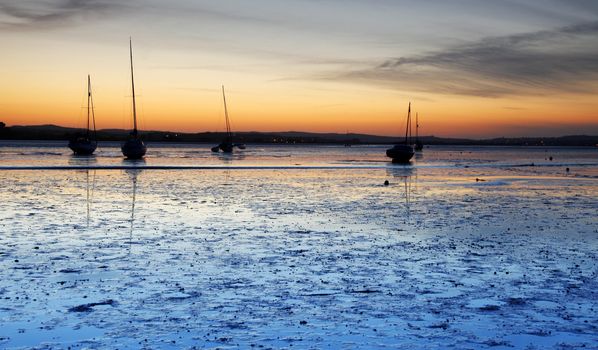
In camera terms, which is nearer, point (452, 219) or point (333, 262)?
point (333, 262)

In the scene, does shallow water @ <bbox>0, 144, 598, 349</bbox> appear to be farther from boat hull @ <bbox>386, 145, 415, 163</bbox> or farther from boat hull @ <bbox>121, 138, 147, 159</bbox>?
boat hull @ <bbox>386, 145, 415, 163</bbox>

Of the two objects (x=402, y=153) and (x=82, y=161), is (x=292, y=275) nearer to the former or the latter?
(x=82, y=161)

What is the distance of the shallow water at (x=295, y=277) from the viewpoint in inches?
274

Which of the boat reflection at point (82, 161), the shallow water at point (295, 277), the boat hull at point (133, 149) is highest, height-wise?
the boat hull at point (133, 149)

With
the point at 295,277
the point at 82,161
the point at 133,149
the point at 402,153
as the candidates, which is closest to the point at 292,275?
the point at 295,277

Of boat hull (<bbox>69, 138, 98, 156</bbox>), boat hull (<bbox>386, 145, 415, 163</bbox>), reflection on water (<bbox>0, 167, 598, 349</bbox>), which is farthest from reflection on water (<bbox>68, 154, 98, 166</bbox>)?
reflection on water (<bbox>0, 167, 598, 349</bbox>)

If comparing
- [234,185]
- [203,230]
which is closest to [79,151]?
[234,185]

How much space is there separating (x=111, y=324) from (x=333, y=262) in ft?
16.2

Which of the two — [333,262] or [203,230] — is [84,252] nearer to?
[203,230]

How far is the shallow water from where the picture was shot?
696 centimetres

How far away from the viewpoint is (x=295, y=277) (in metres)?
9.84

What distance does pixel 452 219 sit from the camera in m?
17.8

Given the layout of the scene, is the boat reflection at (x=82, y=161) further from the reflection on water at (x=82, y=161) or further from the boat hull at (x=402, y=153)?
→ the boat hull at (x=402, y=153)

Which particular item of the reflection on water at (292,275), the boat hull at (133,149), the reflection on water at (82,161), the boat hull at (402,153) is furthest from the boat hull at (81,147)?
the reflection on water at (292,275)
